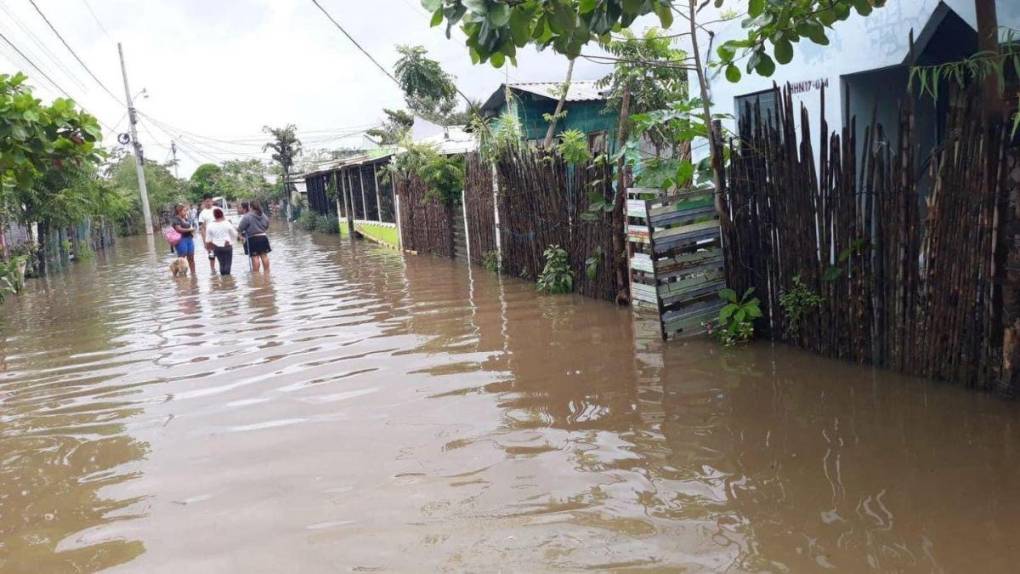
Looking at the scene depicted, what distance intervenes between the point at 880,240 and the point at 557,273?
5.17 m

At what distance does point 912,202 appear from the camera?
5.45 meters

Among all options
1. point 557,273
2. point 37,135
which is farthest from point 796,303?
→ point 37,135

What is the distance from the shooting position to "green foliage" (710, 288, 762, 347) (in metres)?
6.91

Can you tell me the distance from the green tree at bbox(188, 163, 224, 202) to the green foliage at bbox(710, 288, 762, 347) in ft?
203

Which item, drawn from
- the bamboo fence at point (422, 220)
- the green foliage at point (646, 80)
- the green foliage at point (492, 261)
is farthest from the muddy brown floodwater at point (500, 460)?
the bamboo fence at point (422, 220)

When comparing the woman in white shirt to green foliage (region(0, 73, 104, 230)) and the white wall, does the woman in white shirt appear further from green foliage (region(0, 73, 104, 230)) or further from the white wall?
the white wall

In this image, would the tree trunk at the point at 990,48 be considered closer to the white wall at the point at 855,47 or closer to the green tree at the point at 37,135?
the white wall at the point at 855,47

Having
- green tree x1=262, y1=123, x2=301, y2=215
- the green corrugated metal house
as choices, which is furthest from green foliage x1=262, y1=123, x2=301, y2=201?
the green corrugated metal house

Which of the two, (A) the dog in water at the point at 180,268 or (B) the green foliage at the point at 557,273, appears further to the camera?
(A) the dog in water at the point at 180,268

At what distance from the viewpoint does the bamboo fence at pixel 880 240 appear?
5016 millimetres

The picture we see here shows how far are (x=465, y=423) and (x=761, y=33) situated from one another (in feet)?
11.3

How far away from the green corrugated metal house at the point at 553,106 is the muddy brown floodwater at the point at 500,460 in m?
11.7

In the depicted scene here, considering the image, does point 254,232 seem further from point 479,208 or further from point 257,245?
point 479,208

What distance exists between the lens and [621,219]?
8922mm
